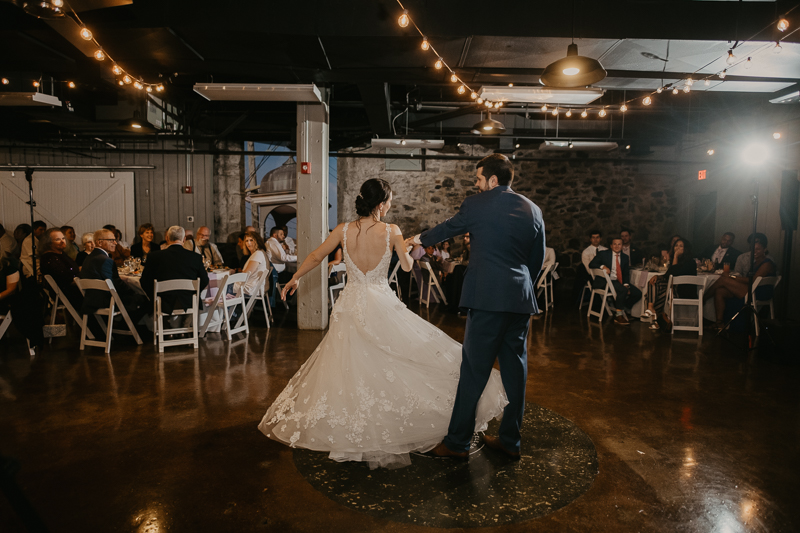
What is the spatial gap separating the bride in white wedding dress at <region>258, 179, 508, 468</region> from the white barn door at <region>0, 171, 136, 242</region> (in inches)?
340

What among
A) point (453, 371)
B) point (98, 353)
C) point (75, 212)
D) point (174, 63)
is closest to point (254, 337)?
point (98, 353)

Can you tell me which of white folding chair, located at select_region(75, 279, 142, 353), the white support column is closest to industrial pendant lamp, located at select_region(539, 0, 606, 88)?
the white support column

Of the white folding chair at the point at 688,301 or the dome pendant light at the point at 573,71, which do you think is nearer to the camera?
the dome pendant light at the point at 573,71

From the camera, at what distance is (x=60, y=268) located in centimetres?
510

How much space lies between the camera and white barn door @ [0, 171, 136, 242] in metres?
9.55

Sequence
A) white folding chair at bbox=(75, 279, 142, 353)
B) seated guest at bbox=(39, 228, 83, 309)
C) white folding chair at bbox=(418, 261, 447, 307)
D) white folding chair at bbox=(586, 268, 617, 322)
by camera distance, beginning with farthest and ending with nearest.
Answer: white folding chair at bbox=(418, 261, 447, 307) < white folding chair at bbox=(586, 268, 617, 322) < seated guest at bbox=(39, 228, 83, 309) < white folding chair at bbox=(75, 279, 142, 353)

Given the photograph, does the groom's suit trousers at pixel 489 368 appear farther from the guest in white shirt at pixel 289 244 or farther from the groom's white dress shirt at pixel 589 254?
the guest in white shirt at pixel 289 244

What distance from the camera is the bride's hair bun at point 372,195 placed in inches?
107

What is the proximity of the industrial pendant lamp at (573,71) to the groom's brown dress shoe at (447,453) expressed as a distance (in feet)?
8.61

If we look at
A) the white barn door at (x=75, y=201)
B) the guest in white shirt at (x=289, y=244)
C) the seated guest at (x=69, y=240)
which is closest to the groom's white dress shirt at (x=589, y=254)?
the guest in white shirt at (x=289, y=244)

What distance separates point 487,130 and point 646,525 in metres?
5.37

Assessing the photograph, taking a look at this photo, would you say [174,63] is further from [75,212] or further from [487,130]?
[75,212]

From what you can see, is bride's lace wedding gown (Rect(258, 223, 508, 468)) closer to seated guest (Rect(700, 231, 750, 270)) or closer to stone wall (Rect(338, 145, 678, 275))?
seated guest (Rect(700, 231, 750, 270))

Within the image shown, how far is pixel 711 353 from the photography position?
4992 mm
